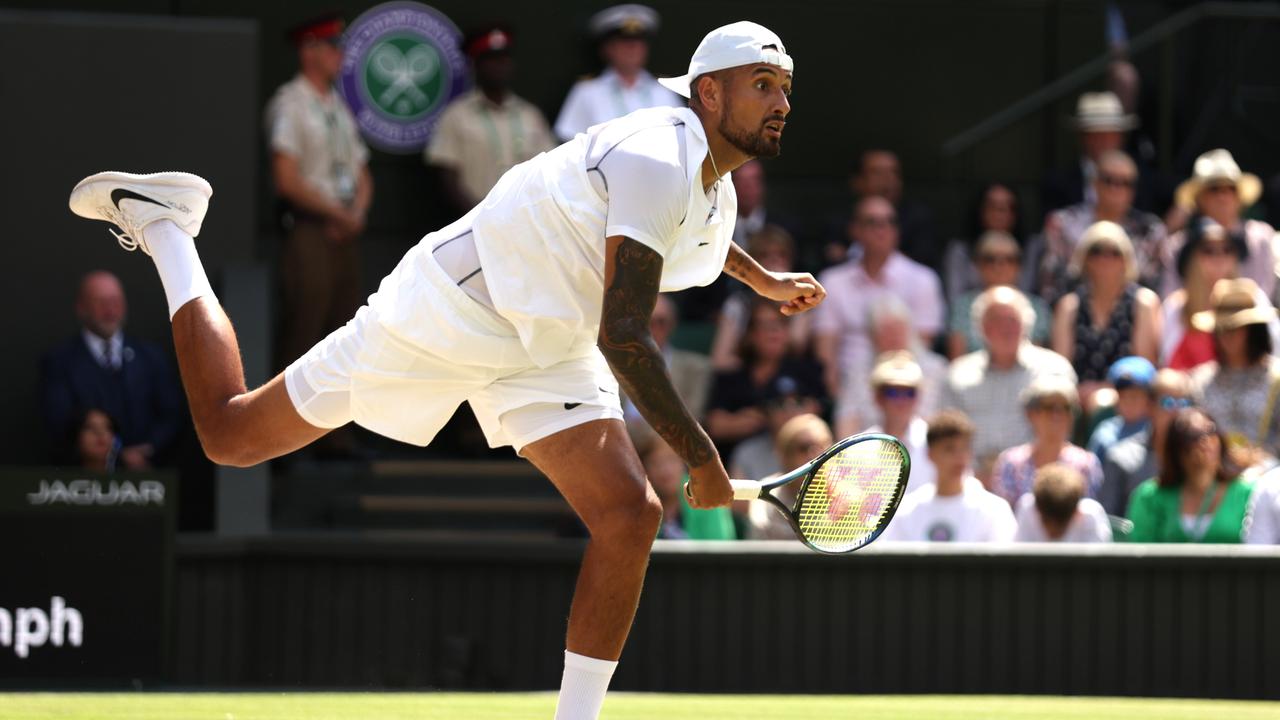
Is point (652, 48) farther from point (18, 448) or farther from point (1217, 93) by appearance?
point (18, 448)

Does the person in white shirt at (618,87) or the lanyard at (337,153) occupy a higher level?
the person in white shirt at (618,87)

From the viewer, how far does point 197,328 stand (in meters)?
5.56

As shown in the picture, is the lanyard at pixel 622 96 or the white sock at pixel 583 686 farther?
the lanyard at pixel 622 96

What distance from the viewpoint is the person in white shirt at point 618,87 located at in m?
11.3

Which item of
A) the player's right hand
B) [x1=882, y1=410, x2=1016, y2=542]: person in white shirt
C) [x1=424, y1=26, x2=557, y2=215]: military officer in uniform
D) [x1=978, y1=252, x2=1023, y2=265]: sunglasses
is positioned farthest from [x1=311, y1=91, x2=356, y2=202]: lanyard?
the player's right hand

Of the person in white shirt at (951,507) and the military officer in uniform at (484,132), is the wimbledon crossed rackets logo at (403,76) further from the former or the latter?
the person in white shirt at (951,507)

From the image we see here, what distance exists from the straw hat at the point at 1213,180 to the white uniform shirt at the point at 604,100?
2.83 metres

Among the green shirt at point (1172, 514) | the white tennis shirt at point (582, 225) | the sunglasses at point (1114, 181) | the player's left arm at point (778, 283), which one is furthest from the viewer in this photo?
the sunglasses at point (1114, 181)

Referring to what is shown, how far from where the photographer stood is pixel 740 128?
16.0 feet

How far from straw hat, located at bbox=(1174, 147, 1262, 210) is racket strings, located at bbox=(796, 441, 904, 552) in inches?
242

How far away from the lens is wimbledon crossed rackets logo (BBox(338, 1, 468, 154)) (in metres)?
12.3

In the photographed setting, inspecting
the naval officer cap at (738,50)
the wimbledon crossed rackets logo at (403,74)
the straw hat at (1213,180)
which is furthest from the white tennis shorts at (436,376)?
the wimbledon crossed rackets logo at (403,74)

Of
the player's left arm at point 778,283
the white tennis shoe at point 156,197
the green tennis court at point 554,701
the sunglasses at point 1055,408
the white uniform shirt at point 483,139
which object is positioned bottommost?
the green tennis court at point 554,701

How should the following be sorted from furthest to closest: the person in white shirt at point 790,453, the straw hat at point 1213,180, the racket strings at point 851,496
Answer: the straw hat at point 1213,180
the person in white shirt at point 790,453
the racket strings at point 851,496
